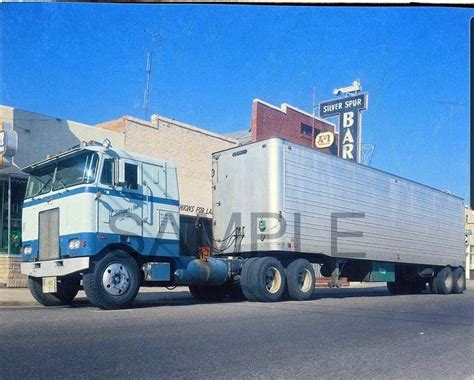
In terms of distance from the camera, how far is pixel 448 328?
7.44m

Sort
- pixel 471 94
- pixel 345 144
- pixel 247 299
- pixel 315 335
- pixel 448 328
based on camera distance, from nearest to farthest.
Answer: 1. pixel 471 94
2. pixel 315 335
3. pixel 448 328
4. pixel 345 144
5. pixel 247 299

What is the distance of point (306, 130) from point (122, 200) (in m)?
3.16

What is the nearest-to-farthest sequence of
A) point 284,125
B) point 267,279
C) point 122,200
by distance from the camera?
point 122,200
point 284,125
point 267,279

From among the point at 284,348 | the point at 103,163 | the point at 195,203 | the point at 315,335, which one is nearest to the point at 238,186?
the point at 195,203

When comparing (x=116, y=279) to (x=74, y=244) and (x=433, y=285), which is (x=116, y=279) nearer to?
(x=74, y=244)

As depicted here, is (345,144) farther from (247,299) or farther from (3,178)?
(3,178)

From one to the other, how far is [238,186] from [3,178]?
4623 mm

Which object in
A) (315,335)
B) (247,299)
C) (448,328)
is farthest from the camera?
(247,299)

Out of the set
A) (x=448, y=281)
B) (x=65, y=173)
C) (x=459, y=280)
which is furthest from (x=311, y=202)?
(x=459, y=280)

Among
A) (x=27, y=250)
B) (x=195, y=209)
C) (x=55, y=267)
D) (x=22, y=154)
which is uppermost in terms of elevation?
(x=22, y=154)

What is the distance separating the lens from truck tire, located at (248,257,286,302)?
34.4 feet

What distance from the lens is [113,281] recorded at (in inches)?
337

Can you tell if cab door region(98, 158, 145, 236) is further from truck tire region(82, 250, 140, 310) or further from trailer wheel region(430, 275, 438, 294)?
trailer wheel region(430, 275, 438, 294)

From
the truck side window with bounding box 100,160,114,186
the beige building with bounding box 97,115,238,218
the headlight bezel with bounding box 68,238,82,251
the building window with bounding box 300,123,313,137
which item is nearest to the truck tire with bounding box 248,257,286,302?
the beige building with bounding box 97,115,238,218
